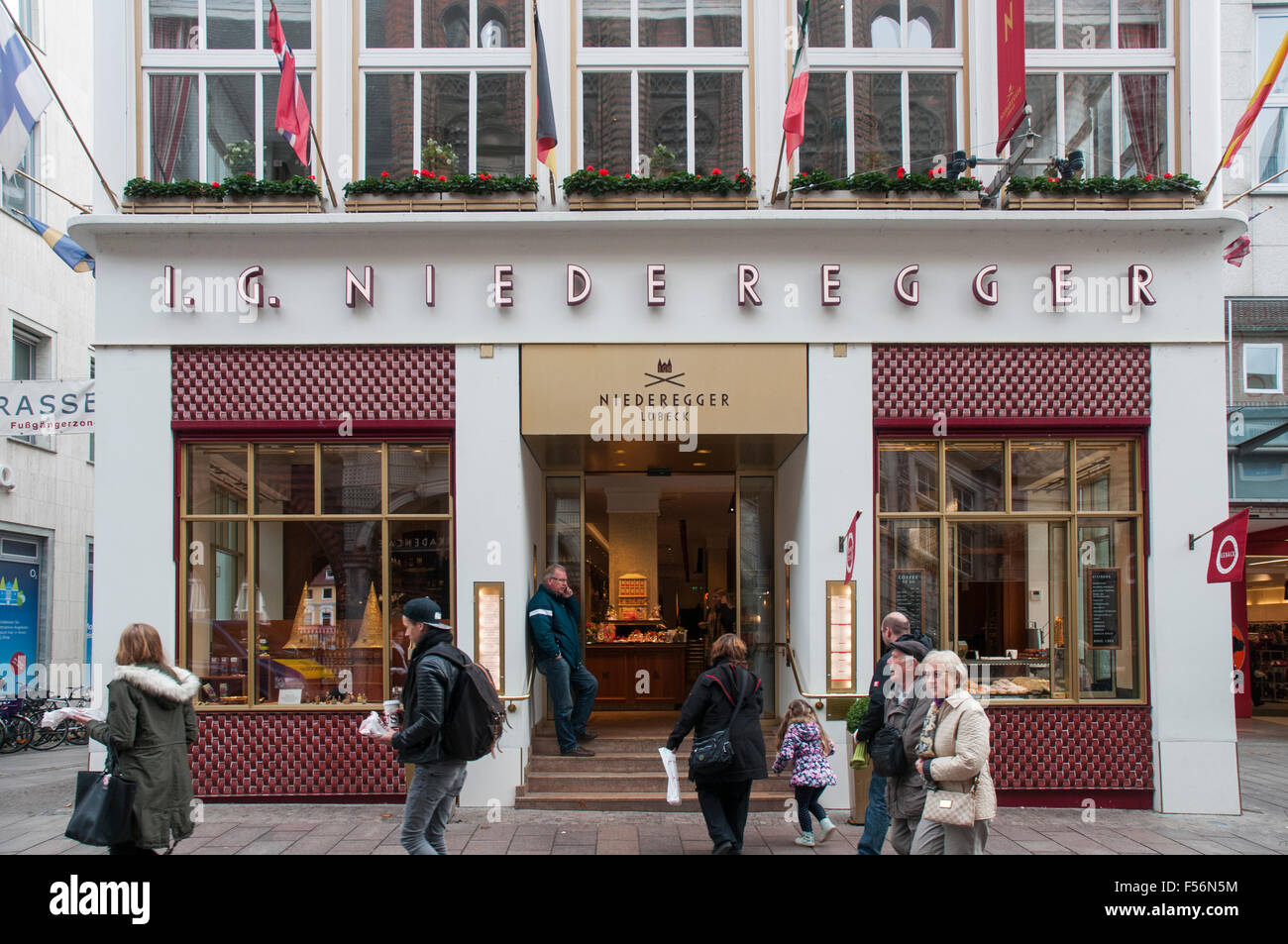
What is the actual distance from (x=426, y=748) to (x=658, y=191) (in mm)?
6818

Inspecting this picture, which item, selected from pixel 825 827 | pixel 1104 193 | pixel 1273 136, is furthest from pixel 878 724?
pixel 1273 136

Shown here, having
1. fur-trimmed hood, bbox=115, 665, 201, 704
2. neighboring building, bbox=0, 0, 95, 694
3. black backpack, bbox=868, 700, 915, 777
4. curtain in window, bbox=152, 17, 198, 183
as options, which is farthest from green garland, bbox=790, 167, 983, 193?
neighboring building, bbox=0, 0, 95, 694

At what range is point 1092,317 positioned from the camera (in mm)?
11523

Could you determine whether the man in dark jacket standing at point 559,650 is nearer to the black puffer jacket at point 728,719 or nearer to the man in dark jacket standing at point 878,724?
the black puffer jacket at point 728,719

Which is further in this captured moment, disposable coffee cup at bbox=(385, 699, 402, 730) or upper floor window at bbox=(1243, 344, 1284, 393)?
upper floor window at bbox=(1243, 344, 1284, 393)

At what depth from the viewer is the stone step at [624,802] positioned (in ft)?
35.6

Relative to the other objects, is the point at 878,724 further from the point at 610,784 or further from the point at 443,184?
the point at 443,184

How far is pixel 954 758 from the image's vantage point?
6.34m

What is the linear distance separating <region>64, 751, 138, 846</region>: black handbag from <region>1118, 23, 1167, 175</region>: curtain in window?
11837 millimetres

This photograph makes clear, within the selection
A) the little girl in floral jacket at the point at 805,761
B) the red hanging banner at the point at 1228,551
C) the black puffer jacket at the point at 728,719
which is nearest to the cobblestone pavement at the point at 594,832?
the little girl in floral jacket at the point at 805,761

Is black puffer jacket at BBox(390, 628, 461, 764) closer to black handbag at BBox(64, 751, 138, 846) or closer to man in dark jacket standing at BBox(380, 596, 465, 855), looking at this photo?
man in dark jacket standing at BBox(380, 596, 465, 855)

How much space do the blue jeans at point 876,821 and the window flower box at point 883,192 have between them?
6.33 m

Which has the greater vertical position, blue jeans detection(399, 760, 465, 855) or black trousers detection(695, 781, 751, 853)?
blue jeans detection(399, 760, 465, 855)

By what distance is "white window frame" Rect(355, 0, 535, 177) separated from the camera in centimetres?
1202
